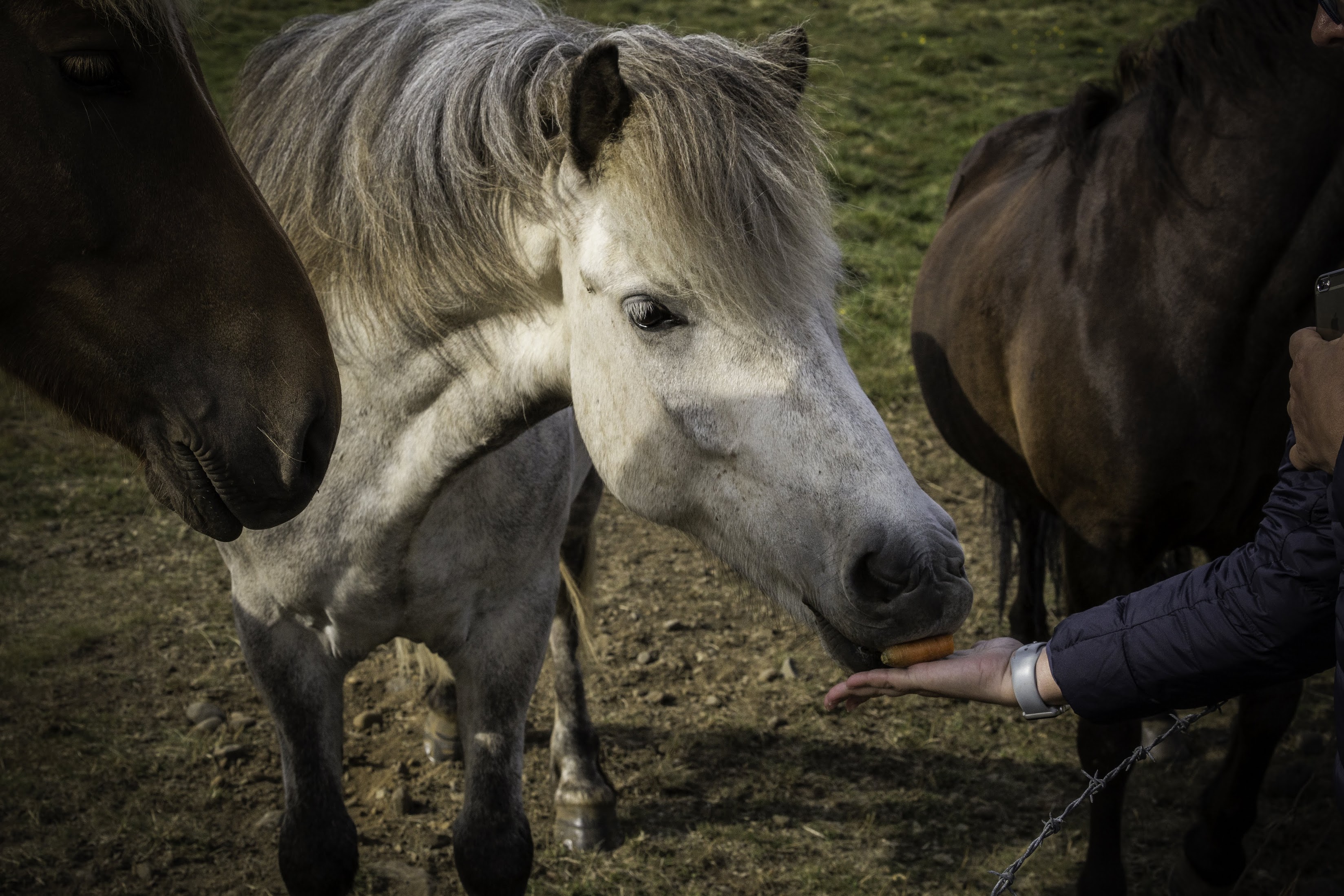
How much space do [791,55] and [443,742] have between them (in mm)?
2587

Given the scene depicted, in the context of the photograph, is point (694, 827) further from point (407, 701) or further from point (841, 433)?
point (841, 433)

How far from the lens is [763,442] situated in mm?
1588

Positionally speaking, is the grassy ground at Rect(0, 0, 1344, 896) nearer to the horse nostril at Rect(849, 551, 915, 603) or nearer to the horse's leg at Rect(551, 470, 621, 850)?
the horse's leg at Rect(551, 470, 621, 850)

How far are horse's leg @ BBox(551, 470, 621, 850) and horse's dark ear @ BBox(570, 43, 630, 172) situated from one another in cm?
170

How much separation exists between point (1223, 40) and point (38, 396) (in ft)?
9.56

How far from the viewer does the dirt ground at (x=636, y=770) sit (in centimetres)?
288

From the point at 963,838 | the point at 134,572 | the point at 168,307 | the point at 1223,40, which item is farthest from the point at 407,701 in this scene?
the point at 1223,40

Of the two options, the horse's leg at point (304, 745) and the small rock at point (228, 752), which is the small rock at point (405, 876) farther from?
the small rock at point (228, 752)

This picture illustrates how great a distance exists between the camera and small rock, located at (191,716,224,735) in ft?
11.3

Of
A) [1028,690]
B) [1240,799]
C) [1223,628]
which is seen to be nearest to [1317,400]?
[1223,628]

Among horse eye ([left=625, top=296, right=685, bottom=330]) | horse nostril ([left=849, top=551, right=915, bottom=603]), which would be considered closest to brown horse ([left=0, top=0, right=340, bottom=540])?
horse eye ([left=625, top=296, right=685, bottom=330])

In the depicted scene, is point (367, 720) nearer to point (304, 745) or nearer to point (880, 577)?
point (304, 745)

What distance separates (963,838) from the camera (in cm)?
304

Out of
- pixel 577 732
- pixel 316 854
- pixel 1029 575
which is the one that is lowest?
pixel 577 732
